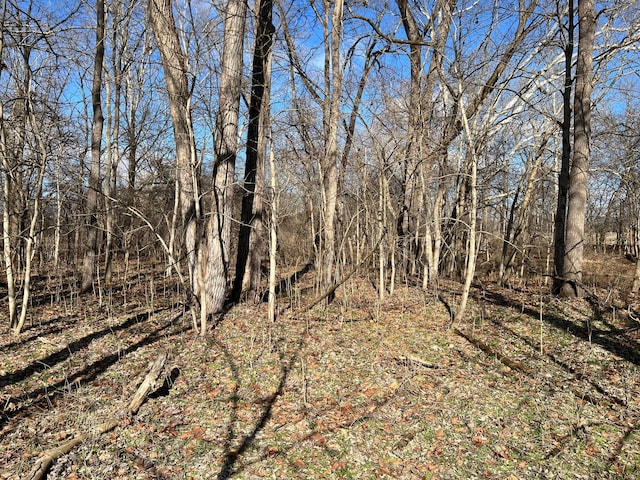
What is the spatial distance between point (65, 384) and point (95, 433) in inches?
57.1

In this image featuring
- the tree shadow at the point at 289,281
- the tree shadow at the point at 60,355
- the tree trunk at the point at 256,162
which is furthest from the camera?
the tree shadow at the point at 289,281

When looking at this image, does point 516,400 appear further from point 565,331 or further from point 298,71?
point 298,71

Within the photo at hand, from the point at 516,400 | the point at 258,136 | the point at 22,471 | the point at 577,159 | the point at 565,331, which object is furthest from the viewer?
the point at 258,136

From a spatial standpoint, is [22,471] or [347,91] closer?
[22,471]

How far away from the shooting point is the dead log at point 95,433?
3.22 metres

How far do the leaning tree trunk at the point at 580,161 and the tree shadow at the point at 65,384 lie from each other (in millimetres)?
7127

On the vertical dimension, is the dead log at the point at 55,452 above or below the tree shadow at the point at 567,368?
below

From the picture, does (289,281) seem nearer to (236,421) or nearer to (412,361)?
(412,361)

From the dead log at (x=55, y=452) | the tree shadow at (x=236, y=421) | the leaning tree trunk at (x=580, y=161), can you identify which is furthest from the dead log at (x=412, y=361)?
the leaning tree trunk at (x=580, y=161)

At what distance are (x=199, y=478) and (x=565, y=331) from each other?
5.57 m

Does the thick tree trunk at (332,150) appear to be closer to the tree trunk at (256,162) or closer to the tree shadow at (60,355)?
the tree trunk at (256,162)

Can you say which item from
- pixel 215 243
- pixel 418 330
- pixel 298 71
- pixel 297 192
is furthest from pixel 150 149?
pixel 418 330

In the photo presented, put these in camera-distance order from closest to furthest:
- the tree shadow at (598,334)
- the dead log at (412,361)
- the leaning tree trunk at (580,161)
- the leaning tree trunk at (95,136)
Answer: the dead log at (412,361), the tree shadow at (598,334), the leaning tree trunk at (580,161), the leaning tree trunk at (95,136)

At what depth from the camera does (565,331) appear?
244 inches
